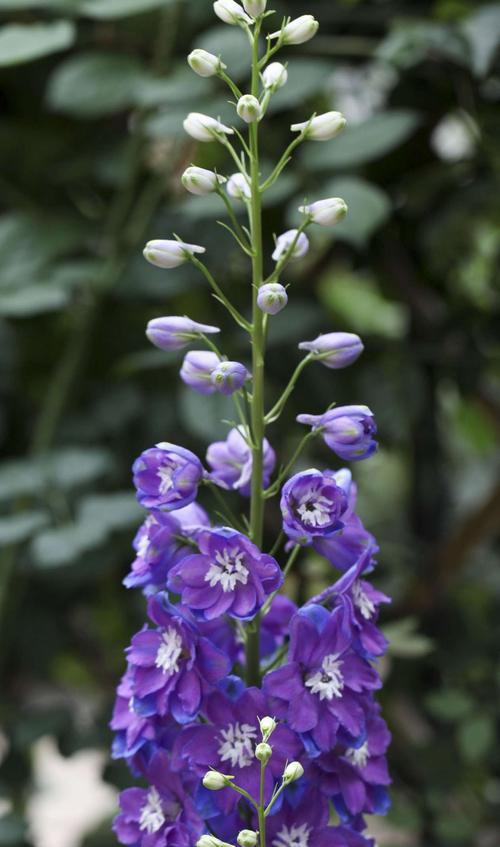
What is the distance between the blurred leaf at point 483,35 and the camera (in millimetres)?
939

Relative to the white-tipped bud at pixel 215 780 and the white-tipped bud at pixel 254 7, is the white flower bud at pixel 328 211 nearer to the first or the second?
the white-tipped bud at pixel 254 7

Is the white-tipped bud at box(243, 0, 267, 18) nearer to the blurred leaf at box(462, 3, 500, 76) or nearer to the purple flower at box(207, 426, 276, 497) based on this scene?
the purple flower at box(207, 426, 276, 497)

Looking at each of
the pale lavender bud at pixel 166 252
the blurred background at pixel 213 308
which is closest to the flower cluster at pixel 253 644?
the pale lavender bud at pixel 166 252

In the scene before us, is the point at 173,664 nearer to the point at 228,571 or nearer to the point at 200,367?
the point at 228,571

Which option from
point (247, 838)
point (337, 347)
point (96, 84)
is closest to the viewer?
point (247, 838)

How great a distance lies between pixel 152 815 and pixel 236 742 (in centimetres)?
7

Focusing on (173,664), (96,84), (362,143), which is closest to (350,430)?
(173,664)

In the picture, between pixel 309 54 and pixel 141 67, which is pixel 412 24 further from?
pixel 141 67

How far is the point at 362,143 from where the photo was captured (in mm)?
1013

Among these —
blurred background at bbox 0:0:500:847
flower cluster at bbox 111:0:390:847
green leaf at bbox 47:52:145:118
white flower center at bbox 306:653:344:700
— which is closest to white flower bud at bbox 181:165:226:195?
flower cluster at bbox 111:0:390:847

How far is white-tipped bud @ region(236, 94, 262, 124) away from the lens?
1.66ft

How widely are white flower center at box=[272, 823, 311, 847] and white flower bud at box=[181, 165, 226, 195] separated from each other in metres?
0.33

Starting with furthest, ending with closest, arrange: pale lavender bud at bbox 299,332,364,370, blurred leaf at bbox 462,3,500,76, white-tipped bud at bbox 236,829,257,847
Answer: blurred leaf at bbox 462,3,500,76 < pale lavender bud at bbox 299,332,364,370 < white-tipped bud at bbox 236,829,257,847

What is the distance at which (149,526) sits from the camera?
1.89 ft
